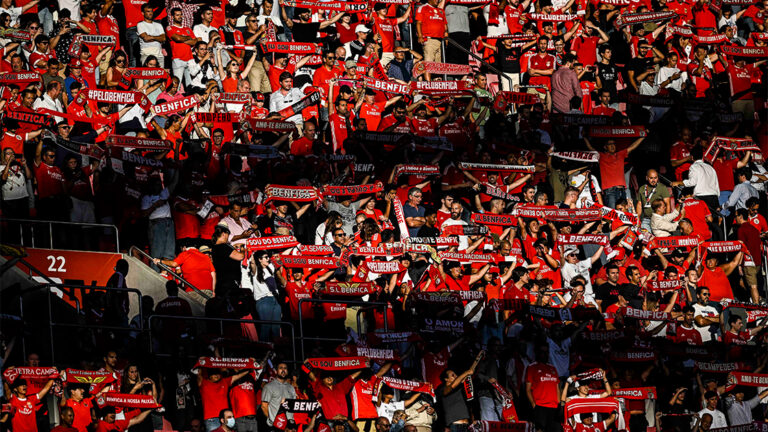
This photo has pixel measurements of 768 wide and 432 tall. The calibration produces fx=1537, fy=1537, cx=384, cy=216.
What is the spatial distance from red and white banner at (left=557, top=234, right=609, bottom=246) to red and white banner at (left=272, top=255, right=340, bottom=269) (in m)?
3.37

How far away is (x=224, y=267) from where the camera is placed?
19.6 meters

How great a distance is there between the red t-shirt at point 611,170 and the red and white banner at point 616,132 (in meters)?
0.42

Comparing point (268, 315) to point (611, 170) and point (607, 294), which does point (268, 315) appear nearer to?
point (607, 294)

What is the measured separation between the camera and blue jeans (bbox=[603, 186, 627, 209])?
22.5m

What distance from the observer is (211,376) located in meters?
18.1

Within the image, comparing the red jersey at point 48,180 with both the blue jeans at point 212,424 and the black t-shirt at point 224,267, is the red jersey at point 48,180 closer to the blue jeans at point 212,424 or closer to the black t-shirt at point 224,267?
the black t-shirt at point 224,267

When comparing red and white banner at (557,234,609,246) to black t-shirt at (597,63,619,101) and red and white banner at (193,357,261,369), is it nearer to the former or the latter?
black t-shirt at (597,63,619,101)

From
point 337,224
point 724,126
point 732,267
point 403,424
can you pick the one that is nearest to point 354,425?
→ point 403,424

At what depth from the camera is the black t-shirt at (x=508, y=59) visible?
24219mm

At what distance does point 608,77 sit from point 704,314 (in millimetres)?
4699

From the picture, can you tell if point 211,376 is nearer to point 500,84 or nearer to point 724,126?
point 500,84

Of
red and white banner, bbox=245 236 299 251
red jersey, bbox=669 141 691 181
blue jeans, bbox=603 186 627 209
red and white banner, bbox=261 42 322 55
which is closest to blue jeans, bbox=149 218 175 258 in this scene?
red and white banner, bbox=245 236 299 251

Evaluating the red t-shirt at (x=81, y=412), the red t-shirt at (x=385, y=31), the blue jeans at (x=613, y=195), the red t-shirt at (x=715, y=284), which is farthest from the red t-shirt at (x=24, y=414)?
the red t-shirt at (x=715, y=284)

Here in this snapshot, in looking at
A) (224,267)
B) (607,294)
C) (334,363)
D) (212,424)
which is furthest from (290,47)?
(212,424)
